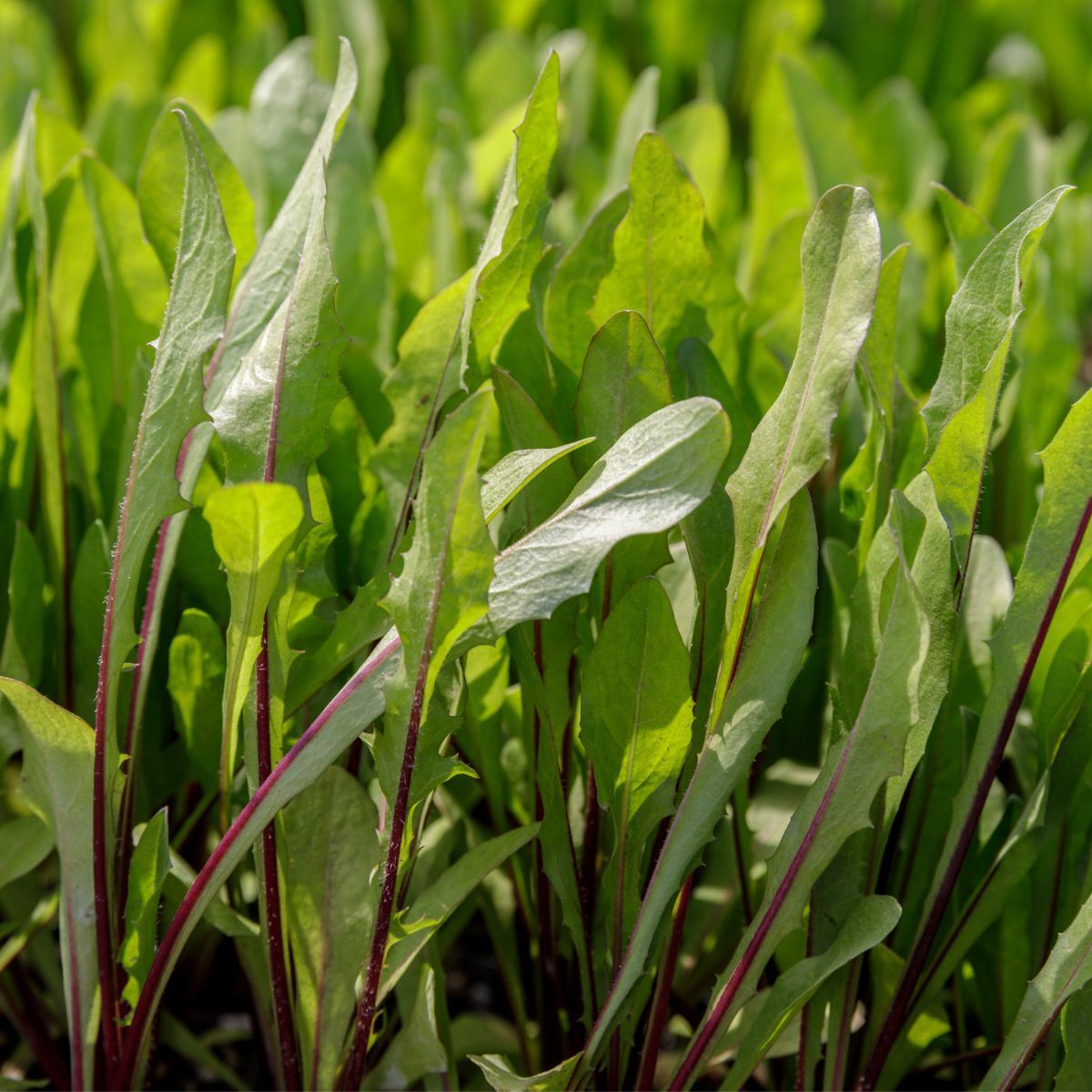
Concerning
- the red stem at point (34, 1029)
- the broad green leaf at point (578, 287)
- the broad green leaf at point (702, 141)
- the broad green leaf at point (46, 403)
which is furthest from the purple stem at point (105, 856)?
the broad green leaf at point (702, 141)

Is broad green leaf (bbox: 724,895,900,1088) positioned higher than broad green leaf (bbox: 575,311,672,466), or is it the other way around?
broad green leaf (bbox: 575,311,672,466)

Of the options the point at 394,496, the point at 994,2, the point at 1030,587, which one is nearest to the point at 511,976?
the point at 394,496

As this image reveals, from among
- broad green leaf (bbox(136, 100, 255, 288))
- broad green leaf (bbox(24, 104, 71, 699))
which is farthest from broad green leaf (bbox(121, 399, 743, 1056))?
broad green leaf (bbox(136, 100, 255, 288))

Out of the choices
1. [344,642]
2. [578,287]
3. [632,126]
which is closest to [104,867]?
[344,642]

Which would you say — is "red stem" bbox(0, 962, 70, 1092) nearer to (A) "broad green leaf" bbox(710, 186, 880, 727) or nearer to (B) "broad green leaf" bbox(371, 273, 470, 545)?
(B) "broad green leaf" bbox(371, 273, 470, 545)

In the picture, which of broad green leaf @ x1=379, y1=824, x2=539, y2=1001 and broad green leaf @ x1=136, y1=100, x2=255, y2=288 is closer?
broad green leaf @ x1=379, y1=824, x2=539, y2=1001
